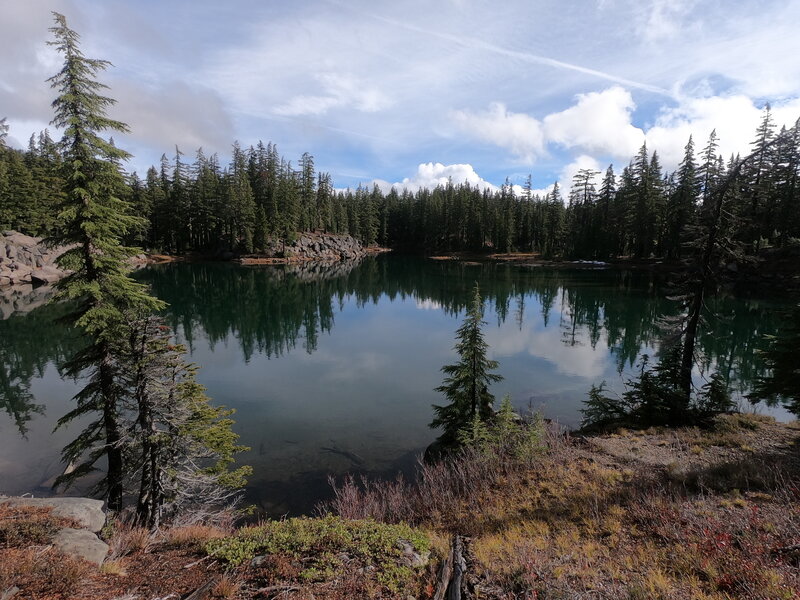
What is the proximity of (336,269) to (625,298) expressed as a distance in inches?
2270

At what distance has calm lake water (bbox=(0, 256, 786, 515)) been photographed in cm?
1766

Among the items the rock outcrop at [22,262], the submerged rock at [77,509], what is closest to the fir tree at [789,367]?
the submerged rock at [77,509]

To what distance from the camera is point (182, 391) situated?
11.5m

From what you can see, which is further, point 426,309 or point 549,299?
point 549,299

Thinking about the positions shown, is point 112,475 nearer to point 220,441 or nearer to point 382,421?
point 220,441

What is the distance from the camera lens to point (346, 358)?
104 ft

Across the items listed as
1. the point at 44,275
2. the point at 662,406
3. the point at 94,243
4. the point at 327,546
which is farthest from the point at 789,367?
the point at 44,275

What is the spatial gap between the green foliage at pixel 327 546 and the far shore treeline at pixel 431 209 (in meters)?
40.5

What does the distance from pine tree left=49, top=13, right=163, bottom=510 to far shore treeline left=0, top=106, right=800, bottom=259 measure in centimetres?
4246


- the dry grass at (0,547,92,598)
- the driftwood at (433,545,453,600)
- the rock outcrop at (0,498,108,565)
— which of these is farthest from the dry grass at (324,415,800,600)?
the dry grass at (0,547,92,598)

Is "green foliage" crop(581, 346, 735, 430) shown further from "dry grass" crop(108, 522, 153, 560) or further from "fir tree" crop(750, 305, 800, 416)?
"dry grass" crop(108, 522, 153, 560)

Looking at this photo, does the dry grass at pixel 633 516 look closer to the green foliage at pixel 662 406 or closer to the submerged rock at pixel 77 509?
the green foliage at pixel 662 406

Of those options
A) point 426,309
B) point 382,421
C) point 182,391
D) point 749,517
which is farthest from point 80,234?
point 426,309

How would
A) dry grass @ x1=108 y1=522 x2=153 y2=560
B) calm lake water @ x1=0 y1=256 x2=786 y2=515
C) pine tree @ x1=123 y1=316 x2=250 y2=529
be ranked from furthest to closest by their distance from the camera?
calm lake water @ x1=0 y1=256 x2=786 y2=515 → pine tree @ x1=123 y1=316 x2=250 y2=529 → dry grass @ x1=108 y1=522 x2=153 y2=560
